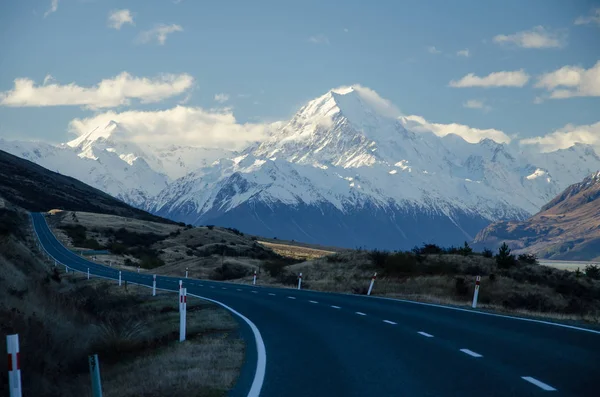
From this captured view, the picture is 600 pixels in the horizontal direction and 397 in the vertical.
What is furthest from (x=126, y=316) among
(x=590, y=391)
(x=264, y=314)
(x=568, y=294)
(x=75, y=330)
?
(x=568, y=294)

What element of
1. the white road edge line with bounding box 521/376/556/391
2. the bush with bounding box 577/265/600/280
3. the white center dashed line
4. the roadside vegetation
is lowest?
the roadside vegetation

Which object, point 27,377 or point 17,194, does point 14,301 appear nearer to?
point 27,377

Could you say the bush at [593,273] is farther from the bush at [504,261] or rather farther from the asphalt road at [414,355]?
the asphalt road at [414,355]

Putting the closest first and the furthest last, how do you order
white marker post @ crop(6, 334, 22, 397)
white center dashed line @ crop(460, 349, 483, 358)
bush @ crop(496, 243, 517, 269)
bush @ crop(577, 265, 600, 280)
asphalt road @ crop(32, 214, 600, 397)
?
white marker post @ crop(6, 334, 22, 397), asphalt road @ crop(32, 214, 600, 397), white center dashed line @ crop(460, 349, 483, 358), bush @ crop(496, 243, 517, 269), bush @ crop(577, 265, 600, 280)

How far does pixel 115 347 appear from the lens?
16016 millimetres

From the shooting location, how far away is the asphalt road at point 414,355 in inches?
405

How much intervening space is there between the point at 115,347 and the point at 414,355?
646cm

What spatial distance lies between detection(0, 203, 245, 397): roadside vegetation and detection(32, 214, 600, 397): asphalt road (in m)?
0.69

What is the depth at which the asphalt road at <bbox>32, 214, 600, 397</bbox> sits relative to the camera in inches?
405

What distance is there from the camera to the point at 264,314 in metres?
22.9

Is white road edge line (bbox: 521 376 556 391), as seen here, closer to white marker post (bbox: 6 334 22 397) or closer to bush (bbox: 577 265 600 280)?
white marker post (bbox: 6 334 22 397)

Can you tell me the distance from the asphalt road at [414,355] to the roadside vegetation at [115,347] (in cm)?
69

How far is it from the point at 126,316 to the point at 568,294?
2415cm

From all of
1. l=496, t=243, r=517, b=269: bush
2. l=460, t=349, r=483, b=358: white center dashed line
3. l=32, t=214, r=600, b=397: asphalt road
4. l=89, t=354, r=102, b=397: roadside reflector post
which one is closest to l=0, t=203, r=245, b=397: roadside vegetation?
l=32, t=214, r=600, b=397: asphalt road
